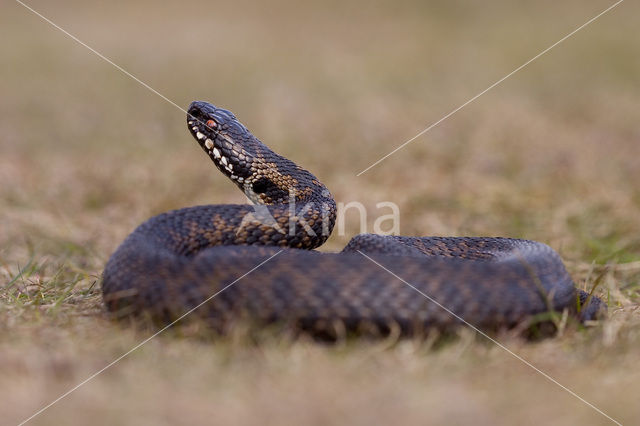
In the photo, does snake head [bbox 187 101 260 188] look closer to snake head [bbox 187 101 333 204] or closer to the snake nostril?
snake head [bbox 187 101 333 204]

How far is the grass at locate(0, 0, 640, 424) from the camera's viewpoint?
181 inches

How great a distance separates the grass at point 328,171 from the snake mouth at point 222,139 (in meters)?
1.84

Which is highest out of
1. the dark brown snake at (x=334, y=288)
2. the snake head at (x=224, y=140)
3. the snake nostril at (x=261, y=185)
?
the snake head at (x=224, y=140)

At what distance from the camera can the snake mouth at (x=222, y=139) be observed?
8.21m

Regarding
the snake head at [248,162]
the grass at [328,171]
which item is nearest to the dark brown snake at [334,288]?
the grass at [328,171]

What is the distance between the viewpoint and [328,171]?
1360 centimetres

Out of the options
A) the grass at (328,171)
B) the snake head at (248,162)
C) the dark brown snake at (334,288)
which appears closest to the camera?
the grass at (328,171)

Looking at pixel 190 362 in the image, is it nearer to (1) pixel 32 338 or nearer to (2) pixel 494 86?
(1) pixel 32 338

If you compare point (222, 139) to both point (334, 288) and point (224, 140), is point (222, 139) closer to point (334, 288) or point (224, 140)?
point (224, 140)

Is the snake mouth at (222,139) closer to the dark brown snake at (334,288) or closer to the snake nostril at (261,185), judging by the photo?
the snake nostril at (261,185)

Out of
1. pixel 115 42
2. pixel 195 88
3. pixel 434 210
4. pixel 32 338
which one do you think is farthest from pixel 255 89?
pixel 32 338

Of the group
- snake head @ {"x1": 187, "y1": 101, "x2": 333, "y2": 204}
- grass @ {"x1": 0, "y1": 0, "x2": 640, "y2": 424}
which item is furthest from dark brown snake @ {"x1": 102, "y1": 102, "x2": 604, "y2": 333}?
snake head @ {"x1": 187, "y1": 101, "x2": 333, "y2": 204}

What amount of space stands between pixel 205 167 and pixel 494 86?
10.2 m

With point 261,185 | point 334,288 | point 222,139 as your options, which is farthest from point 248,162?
point 334,288
